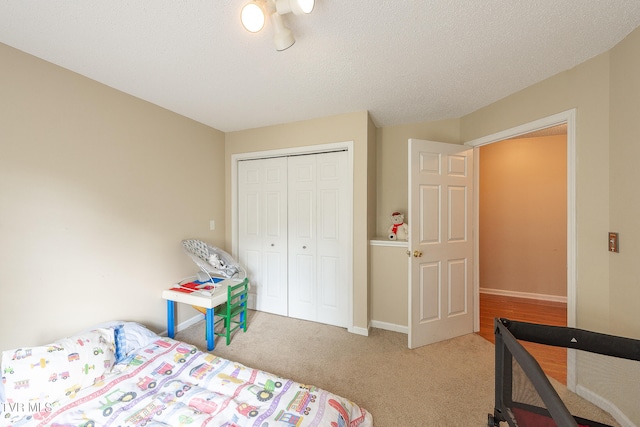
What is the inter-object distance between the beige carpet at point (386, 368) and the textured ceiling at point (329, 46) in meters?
2.37

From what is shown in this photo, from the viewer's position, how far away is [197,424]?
1.19 m

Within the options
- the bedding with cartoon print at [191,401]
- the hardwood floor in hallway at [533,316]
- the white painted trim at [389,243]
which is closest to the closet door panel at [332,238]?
the white painted trim at [389,243]

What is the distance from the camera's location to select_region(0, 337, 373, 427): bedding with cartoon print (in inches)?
47.9

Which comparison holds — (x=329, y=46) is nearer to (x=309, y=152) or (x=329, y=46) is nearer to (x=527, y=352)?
(x=309, y=152)

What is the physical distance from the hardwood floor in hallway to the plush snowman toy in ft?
4.31

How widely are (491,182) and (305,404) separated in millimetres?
3921

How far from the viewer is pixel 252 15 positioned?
42.9 inches

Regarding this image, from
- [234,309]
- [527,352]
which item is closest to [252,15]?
[527,352]

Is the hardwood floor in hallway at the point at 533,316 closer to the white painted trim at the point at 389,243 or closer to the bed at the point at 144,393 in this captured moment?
the white painted trim at the point at 389,243

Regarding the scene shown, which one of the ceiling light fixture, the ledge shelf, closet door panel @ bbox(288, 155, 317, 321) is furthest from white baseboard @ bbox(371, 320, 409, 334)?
the ceiling light fixture

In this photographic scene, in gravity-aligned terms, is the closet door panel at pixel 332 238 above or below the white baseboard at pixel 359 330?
above

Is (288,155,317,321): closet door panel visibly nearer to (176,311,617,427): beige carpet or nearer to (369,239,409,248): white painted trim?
(176,311,617,427): beige carpet

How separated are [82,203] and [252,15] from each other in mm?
1917

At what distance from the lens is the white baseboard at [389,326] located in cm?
250
